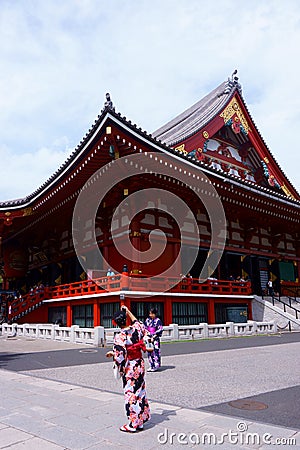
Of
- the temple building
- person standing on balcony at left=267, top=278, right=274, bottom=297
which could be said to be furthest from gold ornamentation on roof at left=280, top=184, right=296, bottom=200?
person standing on balcony at left=267, top=278, right=274, bottom=297

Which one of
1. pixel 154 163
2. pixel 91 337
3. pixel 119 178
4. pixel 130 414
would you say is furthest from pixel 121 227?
pixel 130 414

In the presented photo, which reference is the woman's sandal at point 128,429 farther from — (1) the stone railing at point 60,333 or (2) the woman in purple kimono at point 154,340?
(1) the stone railing at point 60,333

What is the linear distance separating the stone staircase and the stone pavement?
16106 millimetres

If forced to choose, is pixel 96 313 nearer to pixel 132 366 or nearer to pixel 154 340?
pixel 154 340

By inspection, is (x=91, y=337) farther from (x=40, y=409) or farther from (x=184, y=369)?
(x=40, y=409)

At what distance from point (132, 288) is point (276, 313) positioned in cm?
892

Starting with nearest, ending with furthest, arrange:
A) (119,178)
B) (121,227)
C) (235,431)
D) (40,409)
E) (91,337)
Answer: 1. (235,431)
2. (40,409)
3. (91,337)
4. (119,178)
5. (121,227)

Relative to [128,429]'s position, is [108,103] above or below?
above

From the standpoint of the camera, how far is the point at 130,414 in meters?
4.88

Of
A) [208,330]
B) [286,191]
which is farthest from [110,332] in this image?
[286,191]

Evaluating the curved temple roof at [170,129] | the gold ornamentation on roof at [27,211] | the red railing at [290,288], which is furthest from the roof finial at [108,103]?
the red railing at [290,288]

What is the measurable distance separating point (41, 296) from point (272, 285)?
14503 mm

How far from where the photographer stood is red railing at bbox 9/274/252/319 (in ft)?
55.4

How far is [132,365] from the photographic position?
5137mm
